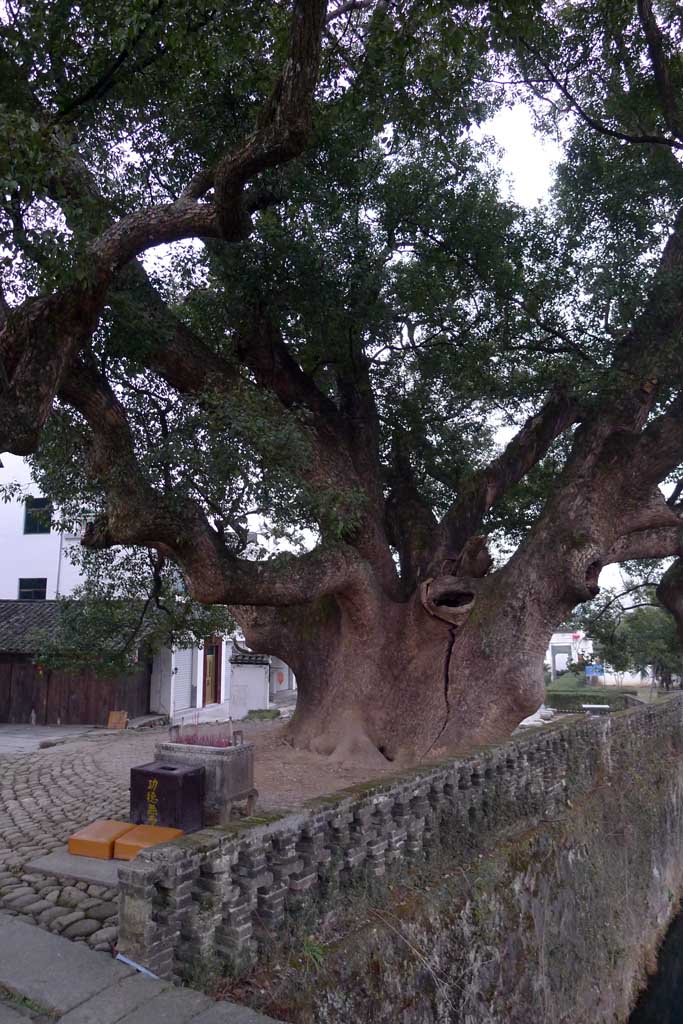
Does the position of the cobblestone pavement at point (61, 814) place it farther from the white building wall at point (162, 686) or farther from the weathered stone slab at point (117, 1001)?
the white building wall at point (162, 686)

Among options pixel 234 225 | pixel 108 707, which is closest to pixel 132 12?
pixel 234 225

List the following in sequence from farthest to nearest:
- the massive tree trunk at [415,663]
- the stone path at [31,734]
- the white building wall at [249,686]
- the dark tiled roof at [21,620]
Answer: the white building wall at [249,686] < the dark tiled roof at [21,620] < the stone path at [31,734] < the massive tree trunk at [415,663]

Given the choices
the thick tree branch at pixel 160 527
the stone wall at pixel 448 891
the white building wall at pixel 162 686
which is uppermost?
the thick tree branch at pixel 160 527

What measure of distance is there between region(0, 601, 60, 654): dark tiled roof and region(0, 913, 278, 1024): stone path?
1781 cm

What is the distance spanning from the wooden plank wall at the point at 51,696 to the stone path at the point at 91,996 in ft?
62.4

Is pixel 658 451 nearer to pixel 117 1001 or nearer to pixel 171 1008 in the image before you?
pixel 171 1008

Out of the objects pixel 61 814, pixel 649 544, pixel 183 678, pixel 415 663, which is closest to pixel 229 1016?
pixel 61 814

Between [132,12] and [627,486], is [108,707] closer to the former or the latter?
[627,486]

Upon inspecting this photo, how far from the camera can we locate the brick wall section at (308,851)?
3979 millimetres

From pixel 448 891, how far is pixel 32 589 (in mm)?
23714

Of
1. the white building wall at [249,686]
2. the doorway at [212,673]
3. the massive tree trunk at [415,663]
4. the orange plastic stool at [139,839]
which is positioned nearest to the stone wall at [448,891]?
the massive tree trunk at [415,663]

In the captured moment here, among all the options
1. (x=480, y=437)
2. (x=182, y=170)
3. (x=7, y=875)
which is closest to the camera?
(x=7, y=875)

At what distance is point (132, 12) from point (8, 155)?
255cm

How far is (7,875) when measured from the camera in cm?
595
